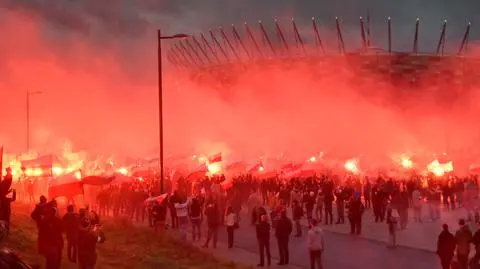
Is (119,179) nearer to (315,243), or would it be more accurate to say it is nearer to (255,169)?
(255,169)

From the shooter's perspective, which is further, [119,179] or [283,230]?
[119,179]

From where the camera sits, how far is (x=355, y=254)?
16938mm

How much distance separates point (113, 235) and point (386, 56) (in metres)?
77.6

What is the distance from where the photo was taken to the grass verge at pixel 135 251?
47.8 feet

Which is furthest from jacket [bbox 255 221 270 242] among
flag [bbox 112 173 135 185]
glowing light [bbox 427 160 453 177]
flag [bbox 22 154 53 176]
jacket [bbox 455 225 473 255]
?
glowing light [bbox 427 160 453 177]

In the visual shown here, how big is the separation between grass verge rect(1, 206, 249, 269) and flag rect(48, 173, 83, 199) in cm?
229

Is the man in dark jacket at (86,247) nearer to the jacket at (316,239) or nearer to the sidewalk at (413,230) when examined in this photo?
the jacket at (316,239)

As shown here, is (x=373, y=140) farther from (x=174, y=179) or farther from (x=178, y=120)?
(x=174, y=179)

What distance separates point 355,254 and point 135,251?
6208 mm

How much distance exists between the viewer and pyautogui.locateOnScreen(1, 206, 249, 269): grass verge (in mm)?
14560

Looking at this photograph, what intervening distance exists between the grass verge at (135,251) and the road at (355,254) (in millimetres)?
2273

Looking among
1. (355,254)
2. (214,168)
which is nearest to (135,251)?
(355,254)

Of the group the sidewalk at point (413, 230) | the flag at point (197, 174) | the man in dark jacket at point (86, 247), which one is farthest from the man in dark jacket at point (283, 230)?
the flag at point (197, 174)

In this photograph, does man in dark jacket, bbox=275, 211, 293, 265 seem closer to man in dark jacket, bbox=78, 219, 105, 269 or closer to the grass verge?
the grass verge
